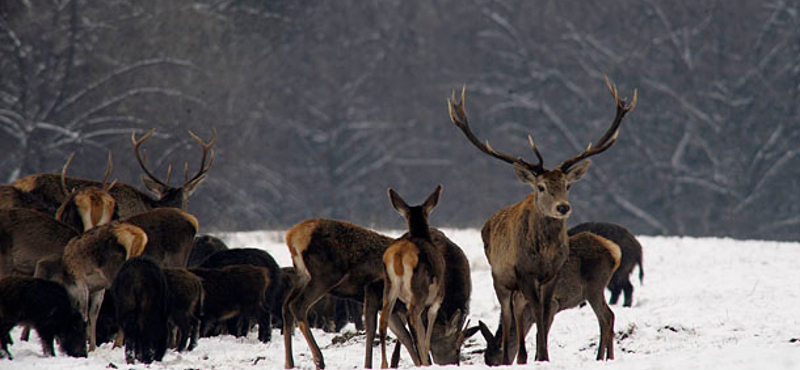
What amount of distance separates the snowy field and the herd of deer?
0.46 metres

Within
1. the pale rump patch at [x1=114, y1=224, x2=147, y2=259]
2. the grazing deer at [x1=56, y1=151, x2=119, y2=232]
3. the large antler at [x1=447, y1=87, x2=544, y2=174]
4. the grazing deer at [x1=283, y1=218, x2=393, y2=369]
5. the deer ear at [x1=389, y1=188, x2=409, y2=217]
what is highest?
the large antler at [x1=447, y1=87, x2=544, y2=174]

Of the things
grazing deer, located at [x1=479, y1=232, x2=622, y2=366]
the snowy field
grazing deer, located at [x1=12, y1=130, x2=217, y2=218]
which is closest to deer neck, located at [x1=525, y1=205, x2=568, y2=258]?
grazing deer, located at [x1=479, y1=232, x2=622, y2=366]

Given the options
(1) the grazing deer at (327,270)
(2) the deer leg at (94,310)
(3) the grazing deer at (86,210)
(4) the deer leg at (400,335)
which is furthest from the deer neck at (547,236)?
(3) the grazing deer at (86,210)

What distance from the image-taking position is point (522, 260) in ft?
29.5

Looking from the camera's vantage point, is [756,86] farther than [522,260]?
Yes

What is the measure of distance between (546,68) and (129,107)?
14744 millimetres

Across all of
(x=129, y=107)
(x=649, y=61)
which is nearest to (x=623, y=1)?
(x=649, y=61)

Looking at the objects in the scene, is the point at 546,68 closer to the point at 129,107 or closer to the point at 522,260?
the point at 129,107

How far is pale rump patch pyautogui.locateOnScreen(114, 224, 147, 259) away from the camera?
9.90 metres

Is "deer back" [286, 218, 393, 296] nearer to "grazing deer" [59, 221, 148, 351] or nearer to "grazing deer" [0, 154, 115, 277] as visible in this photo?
"grazing deer" [59, 221, 148, 351]

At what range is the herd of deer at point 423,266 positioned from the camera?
884 cm

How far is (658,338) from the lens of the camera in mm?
10188

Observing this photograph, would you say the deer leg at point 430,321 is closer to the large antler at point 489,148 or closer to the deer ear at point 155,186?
the large antler at point 489,148

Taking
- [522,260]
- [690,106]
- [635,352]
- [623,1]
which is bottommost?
[635,352]
